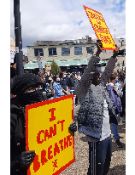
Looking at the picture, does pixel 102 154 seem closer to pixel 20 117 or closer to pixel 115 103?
pixel 20 117

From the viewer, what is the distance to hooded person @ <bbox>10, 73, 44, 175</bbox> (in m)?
2.58

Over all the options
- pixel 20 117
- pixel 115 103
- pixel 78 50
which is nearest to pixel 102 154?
pixel 20 117

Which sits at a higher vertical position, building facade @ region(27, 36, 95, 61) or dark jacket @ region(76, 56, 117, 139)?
building facade @ region(27, 36, 95, 61)

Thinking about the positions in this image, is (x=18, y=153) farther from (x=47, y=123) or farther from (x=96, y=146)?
(x=96, y=146)

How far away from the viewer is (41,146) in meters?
2.81

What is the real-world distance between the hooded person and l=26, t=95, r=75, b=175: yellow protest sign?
9cm

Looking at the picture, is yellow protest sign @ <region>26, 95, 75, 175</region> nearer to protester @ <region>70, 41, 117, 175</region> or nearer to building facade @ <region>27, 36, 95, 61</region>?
protester @ <region>70, 41, 117, 175</region>

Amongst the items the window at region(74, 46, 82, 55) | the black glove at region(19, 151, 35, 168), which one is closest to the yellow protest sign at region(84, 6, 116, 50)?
the black glove at region(19, 151, 35, 168)

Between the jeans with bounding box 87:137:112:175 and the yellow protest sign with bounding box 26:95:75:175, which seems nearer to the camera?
the yellow protest sign with bounding box 26:95:75:175

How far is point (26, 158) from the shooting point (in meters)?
2.54

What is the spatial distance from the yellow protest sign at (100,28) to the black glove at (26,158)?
2.12 meters
